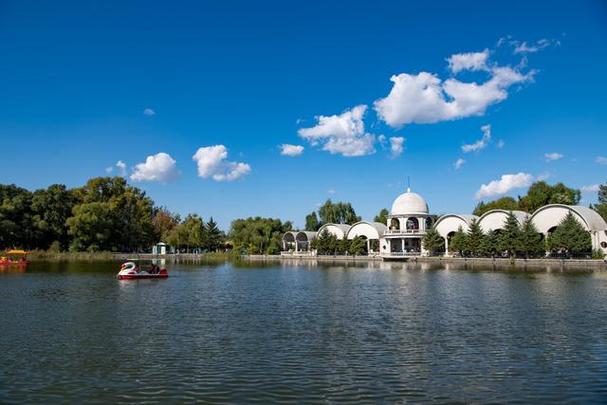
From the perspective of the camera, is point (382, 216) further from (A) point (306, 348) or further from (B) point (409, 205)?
(A) point (306, 348)

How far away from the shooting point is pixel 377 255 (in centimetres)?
7438

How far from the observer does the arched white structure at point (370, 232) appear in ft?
260

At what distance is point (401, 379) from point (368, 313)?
9241 millimetres

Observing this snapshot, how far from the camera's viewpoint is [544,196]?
75.8m

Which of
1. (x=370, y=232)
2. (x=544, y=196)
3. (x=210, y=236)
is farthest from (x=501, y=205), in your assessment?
(x=210, y=236)

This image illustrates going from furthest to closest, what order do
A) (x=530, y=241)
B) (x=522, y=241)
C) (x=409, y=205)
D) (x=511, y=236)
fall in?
(x=409, y=205), (x=511, y=236), (x=522, y=241), (x=530, y=241)

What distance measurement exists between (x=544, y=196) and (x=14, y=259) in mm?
68328

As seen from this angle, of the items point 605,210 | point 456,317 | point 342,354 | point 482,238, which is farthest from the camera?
point 605,210

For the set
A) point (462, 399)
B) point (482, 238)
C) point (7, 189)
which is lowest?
point (462, 399)

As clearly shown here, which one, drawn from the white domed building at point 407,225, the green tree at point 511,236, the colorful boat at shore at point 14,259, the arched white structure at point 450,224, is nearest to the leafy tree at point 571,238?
the green tree at point 511,236

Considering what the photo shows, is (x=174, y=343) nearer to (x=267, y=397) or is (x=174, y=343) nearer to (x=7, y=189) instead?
(x=267, y=397)

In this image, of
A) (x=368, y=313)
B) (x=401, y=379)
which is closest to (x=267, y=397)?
(x=401, y=379)

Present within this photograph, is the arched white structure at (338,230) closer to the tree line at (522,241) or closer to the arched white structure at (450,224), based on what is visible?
the arched white structure at (450,224)

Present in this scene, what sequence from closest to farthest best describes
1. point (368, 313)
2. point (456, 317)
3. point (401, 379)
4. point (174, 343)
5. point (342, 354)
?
point (401, 379) → point (342, 354) → point (174, 343) → point (456, 317) → point (368, 313)
